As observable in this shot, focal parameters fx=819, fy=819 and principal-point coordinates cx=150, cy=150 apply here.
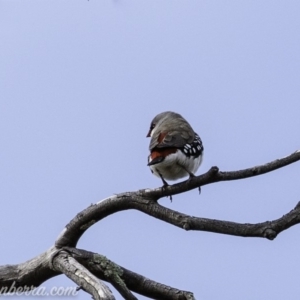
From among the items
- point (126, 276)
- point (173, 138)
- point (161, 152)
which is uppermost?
point (173, 138)

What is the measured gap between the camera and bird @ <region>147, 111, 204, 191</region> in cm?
727

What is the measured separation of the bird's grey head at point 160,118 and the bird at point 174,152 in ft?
2.31

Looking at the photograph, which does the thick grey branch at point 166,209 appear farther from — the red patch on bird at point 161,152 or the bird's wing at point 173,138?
the bird's wing at point 173,138

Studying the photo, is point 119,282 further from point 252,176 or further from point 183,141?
point 183,141

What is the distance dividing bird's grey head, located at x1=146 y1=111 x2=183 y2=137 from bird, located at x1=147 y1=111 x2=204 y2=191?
0.70 m

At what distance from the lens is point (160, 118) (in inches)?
358

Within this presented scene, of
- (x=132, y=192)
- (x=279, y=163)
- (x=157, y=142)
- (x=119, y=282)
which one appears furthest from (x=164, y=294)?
(x=157, y=142)

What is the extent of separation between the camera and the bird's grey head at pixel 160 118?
8.91 m

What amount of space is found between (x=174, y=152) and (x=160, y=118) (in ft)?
5.85

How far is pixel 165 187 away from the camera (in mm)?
5746

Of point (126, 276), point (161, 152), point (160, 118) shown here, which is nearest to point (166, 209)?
point (126, 276)

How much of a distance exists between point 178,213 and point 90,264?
0.68 metres

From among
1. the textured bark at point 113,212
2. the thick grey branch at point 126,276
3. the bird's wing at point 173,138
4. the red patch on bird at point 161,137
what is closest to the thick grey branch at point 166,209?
the textured bark at point 113,212

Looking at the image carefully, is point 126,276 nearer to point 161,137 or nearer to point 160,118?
point 161,137
